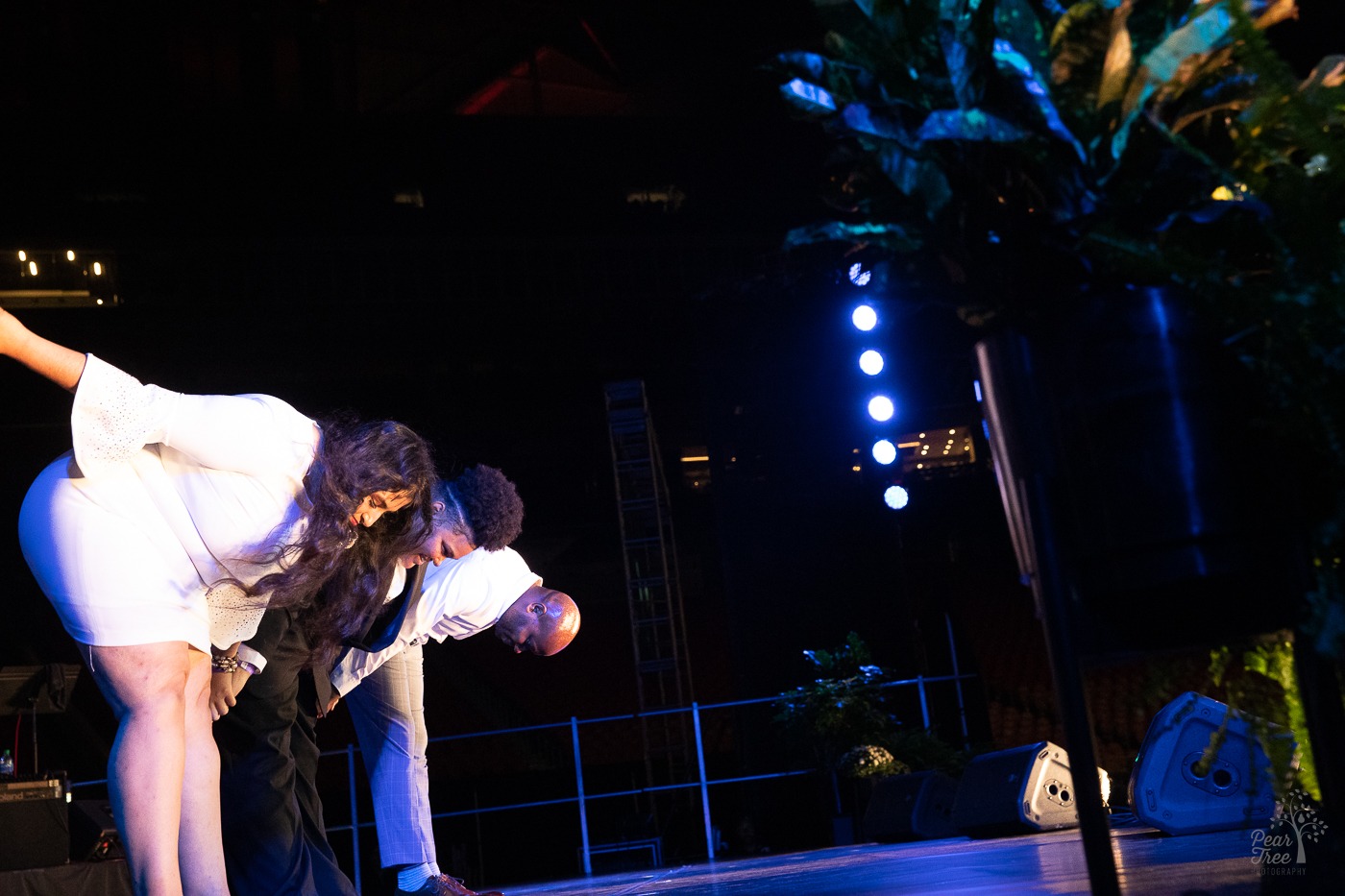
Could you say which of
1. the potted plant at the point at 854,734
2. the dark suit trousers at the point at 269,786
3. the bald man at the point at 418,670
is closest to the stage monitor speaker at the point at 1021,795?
the potted plant at the point at 854,734

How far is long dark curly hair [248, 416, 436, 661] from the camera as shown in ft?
5.18

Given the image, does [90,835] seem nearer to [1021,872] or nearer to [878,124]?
[1021,872]

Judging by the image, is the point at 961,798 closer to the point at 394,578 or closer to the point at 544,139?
the point at 394,578

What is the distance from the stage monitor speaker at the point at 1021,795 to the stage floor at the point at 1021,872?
0.65 metres

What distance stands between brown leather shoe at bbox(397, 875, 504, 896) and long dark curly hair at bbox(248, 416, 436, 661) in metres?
0.54

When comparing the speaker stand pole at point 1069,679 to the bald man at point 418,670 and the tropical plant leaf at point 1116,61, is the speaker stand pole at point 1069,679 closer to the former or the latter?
the tropical plant leaf at point 1116,61

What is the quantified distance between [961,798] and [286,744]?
8.57ft

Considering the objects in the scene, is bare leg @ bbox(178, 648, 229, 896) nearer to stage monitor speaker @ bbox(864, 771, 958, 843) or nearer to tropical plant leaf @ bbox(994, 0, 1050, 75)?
tropical plant leaf @ bbox(994, 0, 1050, 75)

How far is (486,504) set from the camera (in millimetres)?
2328

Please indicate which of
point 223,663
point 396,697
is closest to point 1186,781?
point 396,697

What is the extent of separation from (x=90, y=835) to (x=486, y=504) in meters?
1.88

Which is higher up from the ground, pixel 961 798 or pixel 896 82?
pixel 896 82

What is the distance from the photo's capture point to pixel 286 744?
1.93m

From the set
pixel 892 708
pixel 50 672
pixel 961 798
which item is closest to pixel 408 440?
pixel 50 672
